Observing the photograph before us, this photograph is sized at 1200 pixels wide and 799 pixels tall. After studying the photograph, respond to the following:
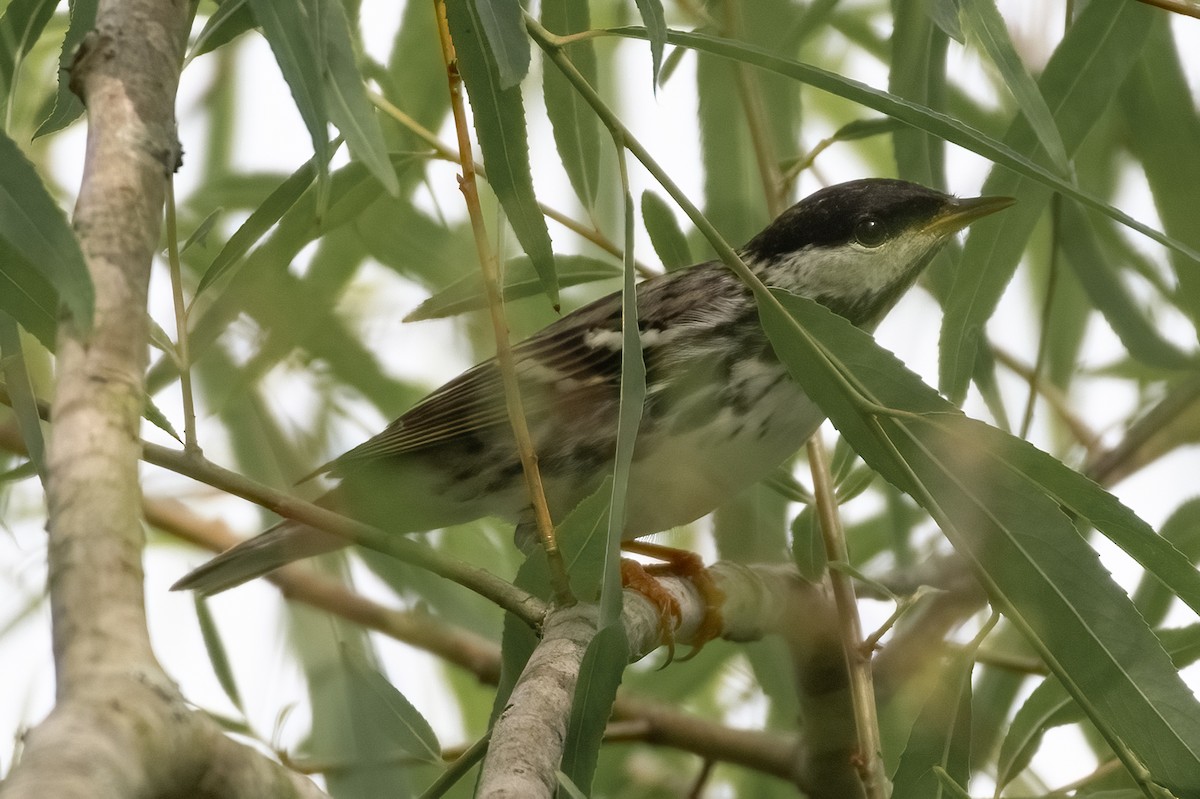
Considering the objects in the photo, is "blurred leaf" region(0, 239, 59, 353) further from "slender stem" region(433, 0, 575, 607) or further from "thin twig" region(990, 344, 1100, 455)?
"thin twig" region(990, 344, 1100, 455)

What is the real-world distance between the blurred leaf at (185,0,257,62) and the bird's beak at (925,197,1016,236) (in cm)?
113

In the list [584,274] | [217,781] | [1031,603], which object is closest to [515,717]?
[217,781]

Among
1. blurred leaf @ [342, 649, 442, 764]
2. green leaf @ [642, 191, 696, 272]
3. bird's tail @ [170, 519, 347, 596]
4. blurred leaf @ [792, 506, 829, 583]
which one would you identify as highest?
green leaf @ [642, 191, 696, 272]

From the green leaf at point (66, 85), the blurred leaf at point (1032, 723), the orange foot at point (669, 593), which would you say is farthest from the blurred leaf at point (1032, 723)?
the green leaf at point (66, 85)

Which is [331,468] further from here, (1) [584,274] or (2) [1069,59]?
(2) [1069,59]

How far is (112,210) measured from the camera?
43.4 inches

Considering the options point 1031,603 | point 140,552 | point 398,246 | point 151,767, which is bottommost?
A: point 151,767

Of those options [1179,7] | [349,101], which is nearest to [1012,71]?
[1179,7]

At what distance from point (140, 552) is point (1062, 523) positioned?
3.37 ft

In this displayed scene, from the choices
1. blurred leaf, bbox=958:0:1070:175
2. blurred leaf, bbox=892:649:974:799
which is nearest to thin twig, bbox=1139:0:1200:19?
blurred leaf, bbox=958:0:1070:175

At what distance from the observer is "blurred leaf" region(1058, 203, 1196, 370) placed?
2.29 m

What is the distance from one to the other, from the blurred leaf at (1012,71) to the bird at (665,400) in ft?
1.99

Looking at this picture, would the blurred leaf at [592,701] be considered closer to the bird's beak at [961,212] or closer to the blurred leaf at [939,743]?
the blurred leaf at [939,743]

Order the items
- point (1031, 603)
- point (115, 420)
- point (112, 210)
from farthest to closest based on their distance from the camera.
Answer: point (1031, 603) → point (112, 210) → point (115, 420)
